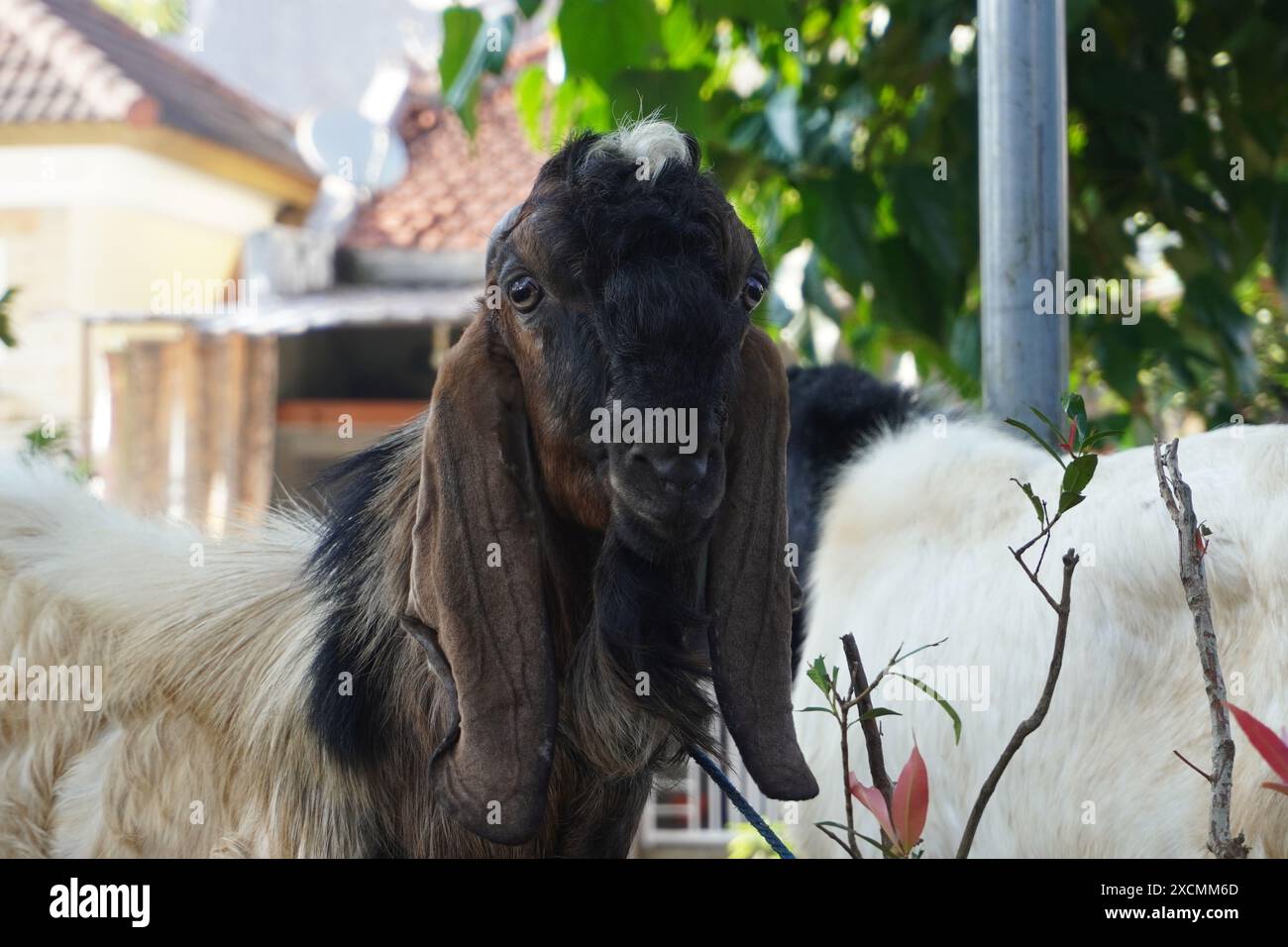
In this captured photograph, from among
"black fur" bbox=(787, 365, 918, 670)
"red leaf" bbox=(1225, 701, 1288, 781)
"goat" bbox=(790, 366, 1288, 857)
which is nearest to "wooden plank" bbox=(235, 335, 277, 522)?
"black fur" bbox=(787, 365, 918, 670)

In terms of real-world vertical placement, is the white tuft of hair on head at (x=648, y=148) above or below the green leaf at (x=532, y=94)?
below

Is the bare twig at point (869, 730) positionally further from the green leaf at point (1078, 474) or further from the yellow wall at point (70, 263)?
the yellow wall at point (70, 263)

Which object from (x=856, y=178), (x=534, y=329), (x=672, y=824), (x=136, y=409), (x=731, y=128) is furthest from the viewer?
(x=136, y=409)

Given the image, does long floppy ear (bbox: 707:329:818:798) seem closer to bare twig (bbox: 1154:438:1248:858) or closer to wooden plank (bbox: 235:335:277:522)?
bare twig (bbox: 1154:438:1248:858)

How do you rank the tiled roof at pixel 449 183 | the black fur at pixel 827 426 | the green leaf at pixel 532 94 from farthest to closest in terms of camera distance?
the tiled roof at pixel 449 183
the green leaf at pixel 532 94
the black fur at pixel 827 426

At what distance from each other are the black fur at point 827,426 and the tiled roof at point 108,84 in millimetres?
8718

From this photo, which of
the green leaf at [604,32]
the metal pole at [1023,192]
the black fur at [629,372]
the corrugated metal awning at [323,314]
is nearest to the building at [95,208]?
the corrugated metal awning at [323,314]

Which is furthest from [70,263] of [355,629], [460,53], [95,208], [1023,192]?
[355,629]

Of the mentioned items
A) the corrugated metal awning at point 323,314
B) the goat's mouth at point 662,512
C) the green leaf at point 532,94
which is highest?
the corrugated metal awning at point 323,314

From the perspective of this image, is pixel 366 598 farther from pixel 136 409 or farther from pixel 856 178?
pixel 136 409

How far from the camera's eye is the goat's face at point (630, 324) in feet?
5.13

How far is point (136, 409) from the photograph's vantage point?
9.38 metres
